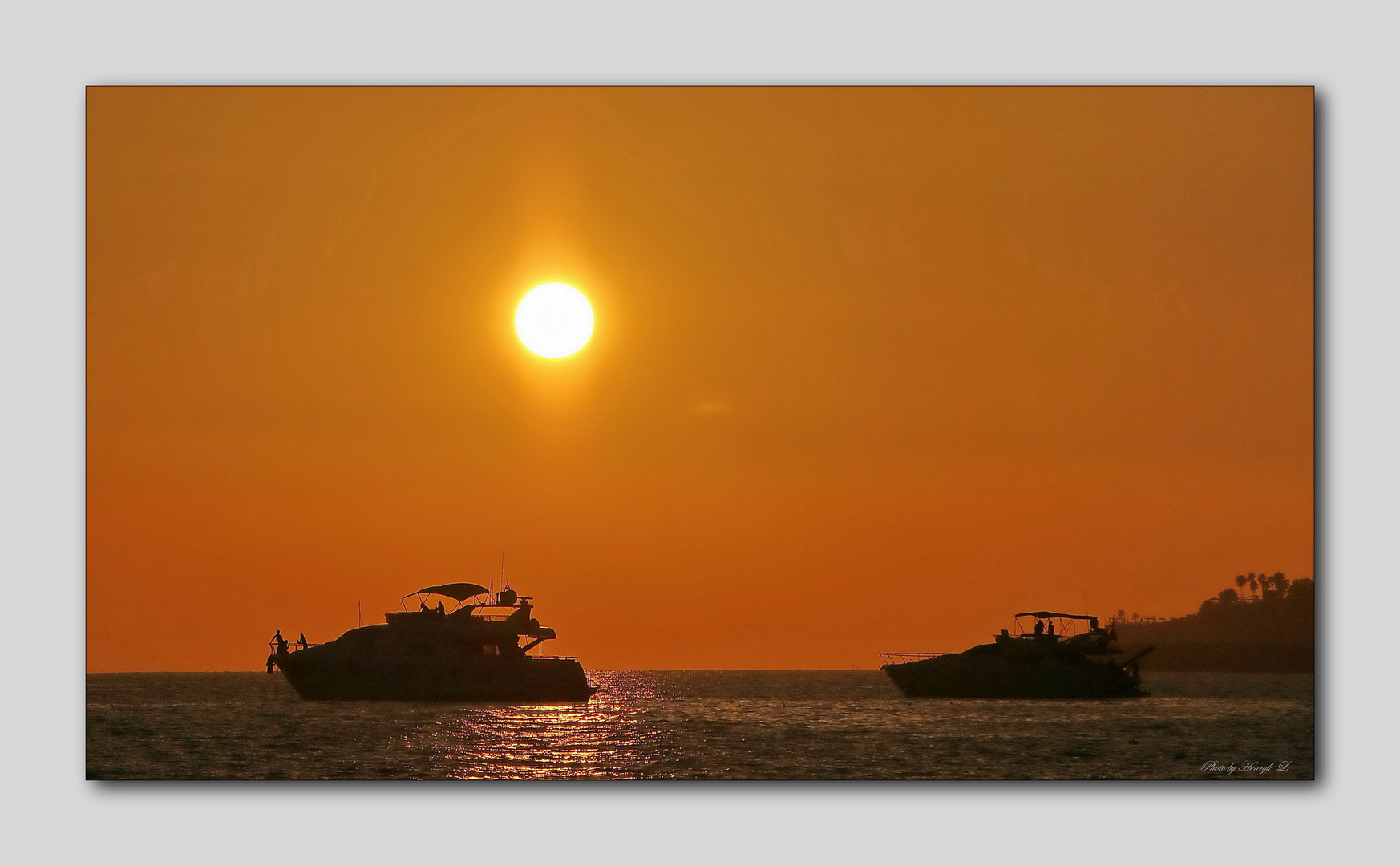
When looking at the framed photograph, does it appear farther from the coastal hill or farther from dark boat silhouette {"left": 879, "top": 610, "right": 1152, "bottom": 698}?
dark boat silhouette {"left": 879, "top": 610, "right": 1152, "bottom": 698}

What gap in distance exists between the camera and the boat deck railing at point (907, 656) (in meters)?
12.6

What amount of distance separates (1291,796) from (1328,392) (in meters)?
2.79

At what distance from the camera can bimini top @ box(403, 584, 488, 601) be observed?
11.5m

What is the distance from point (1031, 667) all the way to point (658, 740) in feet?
22.3

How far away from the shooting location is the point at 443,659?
54.4 feet

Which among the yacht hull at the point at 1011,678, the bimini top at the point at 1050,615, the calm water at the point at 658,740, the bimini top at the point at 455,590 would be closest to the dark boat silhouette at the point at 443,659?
the bimini top at the point at 455,590

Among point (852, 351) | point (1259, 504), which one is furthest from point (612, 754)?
point (1259, 504)

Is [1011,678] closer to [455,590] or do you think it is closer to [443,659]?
[443,659]

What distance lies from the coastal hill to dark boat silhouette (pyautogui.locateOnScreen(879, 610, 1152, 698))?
514mm

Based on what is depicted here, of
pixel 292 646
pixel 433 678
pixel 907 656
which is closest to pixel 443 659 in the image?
pixel 433 678

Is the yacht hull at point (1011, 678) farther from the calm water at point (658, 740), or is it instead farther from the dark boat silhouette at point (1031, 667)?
the calm water at point (658, 740)

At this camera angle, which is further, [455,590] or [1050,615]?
[1050,615]

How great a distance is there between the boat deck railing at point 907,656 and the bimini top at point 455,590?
3507 millimetres

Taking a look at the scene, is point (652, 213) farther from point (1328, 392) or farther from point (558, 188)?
point (1328, 392)
